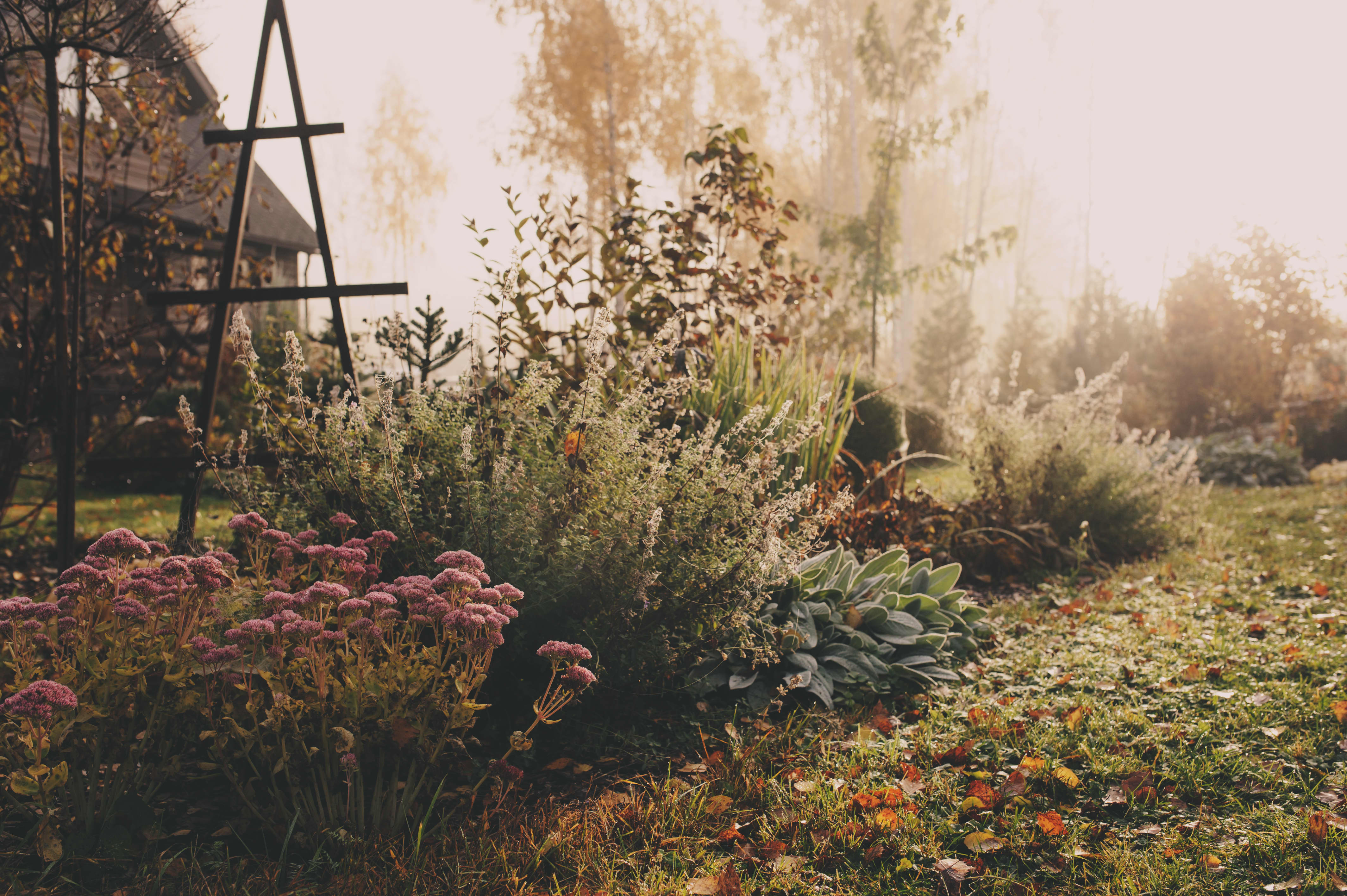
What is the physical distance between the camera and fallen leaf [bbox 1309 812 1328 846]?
2041 mm

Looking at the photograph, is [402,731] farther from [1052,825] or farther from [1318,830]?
[1318,830]

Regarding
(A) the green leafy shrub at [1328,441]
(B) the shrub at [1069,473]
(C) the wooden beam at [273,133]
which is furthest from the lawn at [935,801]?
(A) the green leafy shrub at [1328,441]

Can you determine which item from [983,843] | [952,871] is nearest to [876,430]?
[983,843]

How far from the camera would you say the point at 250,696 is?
1981 millimetres

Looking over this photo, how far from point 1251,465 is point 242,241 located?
1088 cm

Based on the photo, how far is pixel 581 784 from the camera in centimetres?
231

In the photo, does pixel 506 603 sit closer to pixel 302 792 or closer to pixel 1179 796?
pixel 302 792

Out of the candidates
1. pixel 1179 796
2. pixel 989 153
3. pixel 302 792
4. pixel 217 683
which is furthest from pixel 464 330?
pixel 989 153

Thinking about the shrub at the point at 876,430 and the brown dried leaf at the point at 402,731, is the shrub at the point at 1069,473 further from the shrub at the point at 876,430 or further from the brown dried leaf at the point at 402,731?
the brown dried leaf at the point at 402,731

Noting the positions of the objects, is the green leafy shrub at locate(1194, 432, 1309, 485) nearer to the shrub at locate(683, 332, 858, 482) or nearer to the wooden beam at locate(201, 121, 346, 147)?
the shrub at locate(683, 332, 858, 482)

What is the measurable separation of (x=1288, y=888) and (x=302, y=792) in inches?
89.9

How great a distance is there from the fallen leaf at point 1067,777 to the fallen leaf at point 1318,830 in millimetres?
531

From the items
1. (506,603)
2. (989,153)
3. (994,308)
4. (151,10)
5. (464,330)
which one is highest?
(989,153)

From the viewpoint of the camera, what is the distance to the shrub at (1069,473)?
5512 millimetres
